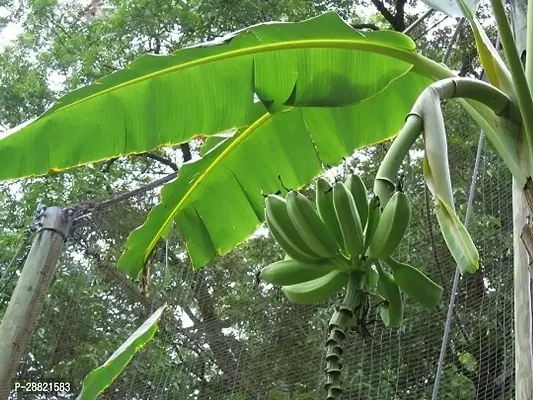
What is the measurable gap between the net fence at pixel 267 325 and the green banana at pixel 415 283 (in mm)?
1110

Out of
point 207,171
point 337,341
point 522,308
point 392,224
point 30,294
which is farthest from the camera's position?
point 30,294

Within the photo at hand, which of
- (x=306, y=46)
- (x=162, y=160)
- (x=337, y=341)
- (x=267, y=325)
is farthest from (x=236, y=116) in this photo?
(x=162, y=160)

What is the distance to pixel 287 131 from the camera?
0.97m

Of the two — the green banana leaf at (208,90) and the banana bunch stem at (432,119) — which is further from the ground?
the green banana leaf at (208,90)

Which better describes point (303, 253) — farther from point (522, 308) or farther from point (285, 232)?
point (522, 308)

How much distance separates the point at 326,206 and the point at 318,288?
0.21 ft

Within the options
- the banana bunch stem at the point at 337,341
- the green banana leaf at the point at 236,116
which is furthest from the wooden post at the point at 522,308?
the banana bunch stem at the point at 337,341

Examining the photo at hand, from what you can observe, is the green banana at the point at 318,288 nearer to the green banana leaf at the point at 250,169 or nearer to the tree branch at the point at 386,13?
the green banana leaf at the point at 250,169

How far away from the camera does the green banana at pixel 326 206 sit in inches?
20.0

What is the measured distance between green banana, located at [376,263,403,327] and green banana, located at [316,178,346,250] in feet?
0.17

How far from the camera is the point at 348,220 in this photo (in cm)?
47

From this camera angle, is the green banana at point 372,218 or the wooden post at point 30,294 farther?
the wooden post at point 30,294

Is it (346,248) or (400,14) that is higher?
(400,14)

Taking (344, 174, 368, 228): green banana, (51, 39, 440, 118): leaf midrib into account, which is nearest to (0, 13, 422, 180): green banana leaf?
(51, 39, 440, 118): leaf midrib
